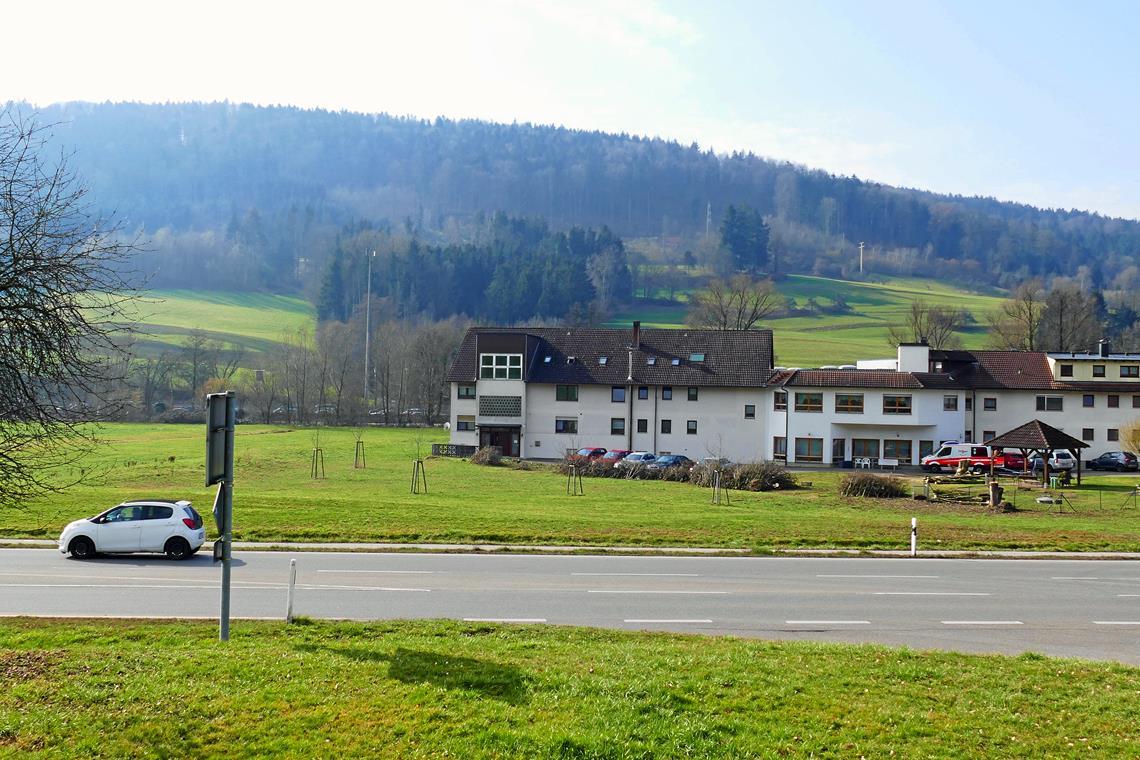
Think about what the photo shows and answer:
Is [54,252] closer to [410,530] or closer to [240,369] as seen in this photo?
[410,530]

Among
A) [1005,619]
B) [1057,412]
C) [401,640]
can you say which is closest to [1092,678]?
[1005,619]

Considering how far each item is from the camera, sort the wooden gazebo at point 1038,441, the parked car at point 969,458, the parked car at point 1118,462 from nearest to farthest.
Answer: the wooden gazebo at point 1038,441
the parked car at point 969,458
the parked car at point 1118,462

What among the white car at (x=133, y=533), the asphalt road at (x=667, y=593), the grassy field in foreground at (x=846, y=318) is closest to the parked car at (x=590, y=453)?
the asphalt road at (x=667, y=593)

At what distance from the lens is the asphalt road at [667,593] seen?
15.6m

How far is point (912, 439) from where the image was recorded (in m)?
63.2

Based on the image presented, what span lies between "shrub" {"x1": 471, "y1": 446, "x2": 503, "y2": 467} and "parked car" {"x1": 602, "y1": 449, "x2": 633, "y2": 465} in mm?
6586

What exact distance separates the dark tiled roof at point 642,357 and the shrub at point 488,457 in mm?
10236

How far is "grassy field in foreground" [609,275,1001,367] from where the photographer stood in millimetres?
111250

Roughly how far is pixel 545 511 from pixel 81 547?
602 inches

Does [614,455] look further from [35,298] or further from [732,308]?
[732,308]

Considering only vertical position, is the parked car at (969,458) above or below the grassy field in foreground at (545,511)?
above

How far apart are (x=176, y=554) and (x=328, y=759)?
55.3 feet

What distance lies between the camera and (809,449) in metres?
63.7

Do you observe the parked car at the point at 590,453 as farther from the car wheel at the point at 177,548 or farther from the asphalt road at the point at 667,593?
the car wheel at the point at 177,548
